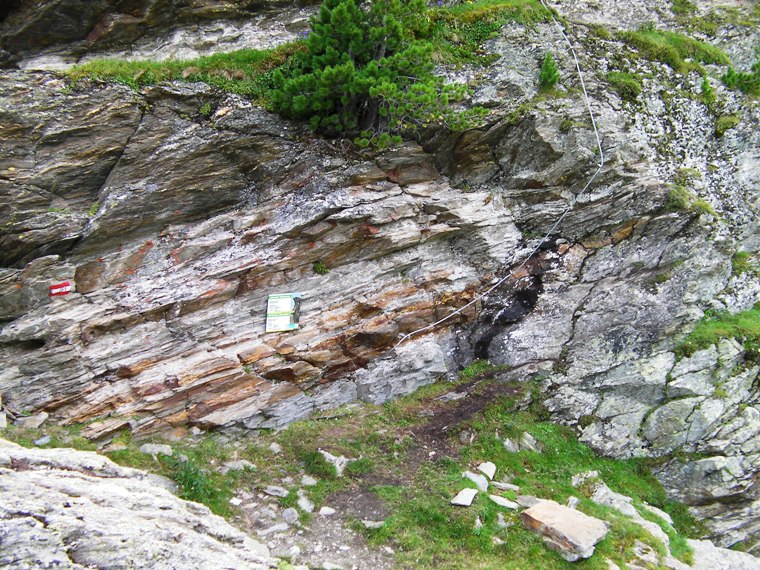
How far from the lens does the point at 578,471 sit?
10672 mm

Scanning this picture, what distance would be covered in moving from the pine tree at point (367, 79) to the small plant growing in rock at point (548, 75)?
2586 mm

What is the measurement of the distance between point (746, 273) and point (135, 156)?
1638 centimetres

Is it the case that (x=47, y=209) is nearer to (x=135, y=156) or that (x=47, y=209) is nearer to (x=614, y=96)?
(x=135, y=156)

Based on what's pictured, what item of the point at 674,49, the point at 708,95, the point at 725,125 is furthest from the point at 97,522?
the point at 674,49

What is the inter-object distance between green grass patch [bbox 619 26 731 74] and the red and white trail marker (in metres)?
17.8

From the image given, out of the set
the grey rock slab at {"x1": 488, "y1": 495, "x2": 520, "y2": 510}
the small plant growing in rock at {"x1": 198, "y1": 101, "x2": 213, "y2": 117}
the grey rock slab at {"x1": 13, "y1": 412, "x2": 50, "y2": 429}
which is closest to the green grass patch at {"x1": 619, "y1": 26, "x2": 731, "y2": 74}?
the small plant growing in rock at {"x1": 198, "y1": 101, "x2": 213, "y2": 117}

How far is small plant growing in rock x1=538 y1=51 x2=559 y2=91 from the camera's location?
13.7 meters

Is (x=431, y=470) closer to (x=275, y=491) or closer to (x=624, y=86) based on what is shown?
(x=275, y=491)

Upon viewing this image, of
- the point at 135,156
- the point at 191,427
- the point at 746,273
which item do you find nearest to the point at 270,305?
the point at 191,427

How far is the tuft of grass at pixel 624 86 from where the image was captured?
47.2ft

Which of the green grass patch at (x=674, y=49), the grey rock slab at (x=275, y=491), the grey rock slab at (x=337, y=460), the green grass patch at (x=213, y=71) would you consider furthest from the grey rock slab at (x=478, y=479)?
the green grass patch at (x=674, y=49)

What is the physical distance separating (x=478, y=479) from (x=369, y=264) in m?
5.71

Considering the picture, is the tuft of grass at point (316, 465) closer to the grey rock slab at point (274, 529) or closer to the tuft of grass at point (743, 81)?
the grey rock slab at point (274, 529)

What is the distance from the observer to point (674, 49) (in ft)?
51.8
